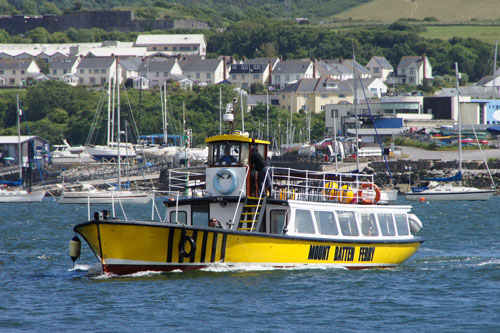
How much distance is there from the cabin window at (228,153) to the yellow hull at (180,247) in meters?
3.10

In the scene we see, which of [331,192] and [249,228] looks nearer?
[249,228]

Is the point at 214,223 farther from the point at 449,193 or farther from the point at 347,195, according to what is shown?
the point at 449,193

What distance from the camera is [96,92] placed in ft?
507

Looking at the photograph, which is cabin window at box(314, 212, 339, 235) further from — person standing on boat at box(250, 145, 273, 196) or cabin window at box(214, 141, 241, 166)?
cabin window at box(214, 141, 241, 166)

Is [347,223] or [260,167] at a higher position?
[260,167]

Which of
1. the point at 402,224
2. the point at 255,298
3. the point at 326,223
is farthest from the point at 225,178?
the point at 402,224

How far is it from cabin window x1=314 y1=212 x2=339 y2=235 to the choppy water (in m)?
1.26

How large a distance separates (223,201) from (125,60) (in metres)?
162

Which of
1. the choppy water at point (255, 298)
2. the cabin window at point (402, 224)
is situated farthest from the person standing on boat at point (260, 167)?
the cabin window at point (402, 224)

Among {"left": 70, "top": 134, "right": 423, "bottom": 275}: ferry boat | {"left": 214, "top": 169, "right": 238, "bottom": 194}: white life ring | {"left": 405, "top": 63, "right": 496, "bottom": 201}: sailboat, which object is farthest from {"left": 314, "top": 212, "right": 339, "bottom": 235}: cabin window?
{"left": 405, "top": 63, "right": 496, "bottom": 201}: sailboat

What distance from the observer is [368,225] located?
28.8 meters

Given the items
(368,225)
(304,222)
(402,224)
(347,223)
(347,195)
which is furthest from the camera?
(402,224)

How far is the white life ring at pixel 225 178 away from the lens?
26875 millimetres

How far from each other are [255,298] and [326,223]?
4903 mm
